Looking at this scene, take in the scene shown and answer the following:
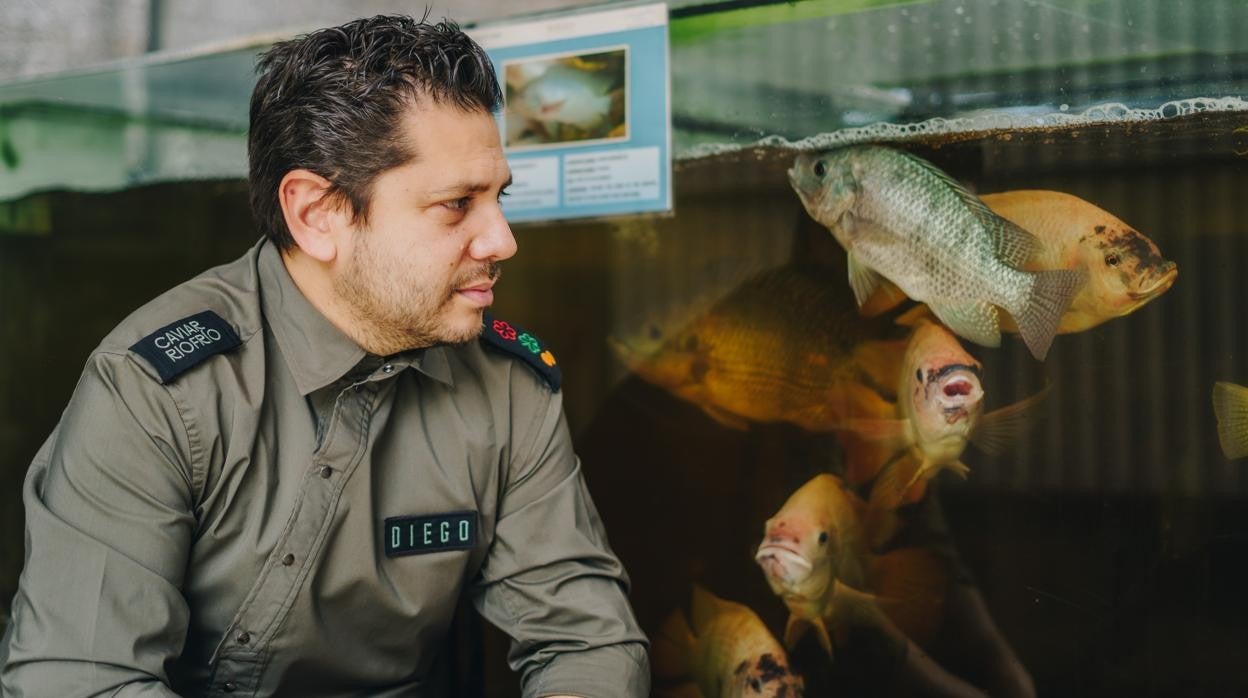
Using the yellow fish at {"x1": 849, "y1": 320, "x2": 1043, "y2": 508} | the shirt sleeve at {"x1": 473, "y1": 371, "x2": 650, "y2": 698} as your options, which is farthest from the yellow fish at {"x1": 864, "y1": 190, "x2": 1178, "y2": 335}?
the shirt sleeve at {"x1": 473, "y1": 371, "x2": 650, "y2": 698}

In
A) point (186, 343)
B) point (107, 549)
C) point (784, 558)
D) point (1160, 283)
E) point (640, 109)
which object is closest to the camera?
point (107, 549)

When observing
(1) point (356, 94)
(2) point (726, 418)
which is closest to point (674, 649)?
(2) point (726, 418)

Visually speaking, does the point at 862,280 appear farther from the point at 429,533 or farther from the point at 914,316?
the point at 429,533

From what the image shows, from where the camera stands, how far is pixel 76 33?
265cm

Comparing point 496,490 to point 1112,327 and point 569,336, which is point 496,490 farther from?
point 1112,327

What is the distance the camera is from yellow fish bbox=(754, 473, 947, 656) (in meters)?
2.00

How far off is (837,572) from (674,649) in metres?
0.34

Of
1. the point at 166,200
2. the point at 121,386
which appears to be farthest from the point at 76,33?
the point at 121,386

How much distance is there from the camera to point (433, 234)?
165 centimetres

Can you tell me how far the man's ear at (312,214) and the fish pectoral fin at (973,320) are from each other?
3.08 ft

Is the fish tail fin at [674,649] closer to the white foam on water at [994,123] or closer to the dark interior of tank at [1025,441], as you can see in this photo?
the dark interior of tank at [1025,441]

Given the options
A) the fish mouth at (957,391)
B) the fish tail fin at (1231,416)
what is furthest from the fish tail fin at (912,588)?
the fish tail fin at (1231,416)

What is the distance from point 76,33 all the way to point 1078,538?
7.30 ft

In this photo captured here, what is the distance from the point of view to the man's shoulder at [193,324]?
5.24ft
